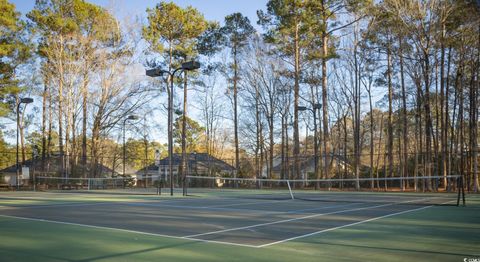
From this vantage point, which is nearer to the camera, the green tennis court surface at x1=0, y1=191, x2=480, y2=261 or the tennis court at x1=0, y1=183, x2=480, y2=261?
the green tennis court surface at x1=0, y1=191, x2=480, y2=261

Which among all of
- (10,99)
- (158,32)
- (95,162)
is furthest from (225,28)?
(10,99)

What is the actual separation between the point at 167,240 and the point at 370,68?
3091 cm

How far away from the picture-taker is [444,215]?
31.0 feet

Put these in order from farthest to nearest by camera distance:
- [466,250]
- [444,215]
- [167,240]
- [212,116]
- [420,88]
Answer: [212,116]
[420,88]
[444,215]
[167,240]
[466,250]

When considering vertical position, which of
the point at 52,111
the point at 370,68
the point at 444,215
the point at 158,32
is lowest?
the point at 444,215

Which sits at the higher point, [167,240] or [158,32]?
[158,32]

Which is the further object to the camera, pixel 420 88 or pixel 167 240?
pixel 420 88

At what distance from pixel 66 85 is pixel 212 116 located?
21714 mm

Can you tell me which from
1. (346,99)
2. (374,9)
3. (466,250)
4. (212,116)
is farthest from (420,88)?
(212,116)

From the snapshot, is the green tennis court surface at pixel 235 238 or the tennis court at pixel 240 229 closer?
the green tennis court surface at pixel 235 238

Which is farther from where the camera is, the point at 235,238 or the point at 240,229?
the point at 240,229

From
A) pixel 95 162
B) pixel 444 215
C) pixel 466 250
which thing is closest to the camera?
pixel 466 250

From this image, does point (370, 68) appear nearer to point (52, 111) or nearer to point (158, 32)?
point (158, 32)

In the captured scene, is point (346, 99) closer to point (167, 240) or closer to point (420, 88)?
point (420, 88)
